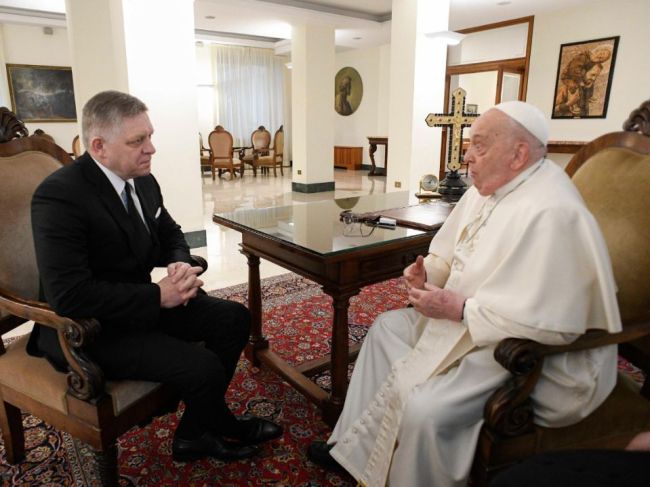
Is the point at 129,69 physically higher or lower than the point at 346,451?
higher

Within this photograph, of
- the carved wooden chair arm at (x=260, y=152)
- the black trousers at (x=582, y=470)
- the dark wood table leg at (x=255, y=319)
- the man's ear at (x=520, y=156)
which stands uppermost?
the man's ear at (x=520, y=156)

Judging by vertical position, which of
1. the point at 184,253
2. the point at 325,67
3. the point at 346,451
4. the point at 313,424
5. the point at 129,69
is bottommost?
the point at 313,424

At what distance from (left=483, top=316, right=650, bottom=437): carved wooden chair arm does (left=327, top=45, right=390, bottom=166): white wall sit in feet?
38.1

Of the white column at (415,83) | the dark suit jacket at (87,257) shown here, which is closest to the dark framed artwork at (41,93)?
the white column at (415,83)

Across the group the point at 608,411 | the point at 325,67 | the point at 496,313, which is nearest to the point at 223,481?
the point at 496,313

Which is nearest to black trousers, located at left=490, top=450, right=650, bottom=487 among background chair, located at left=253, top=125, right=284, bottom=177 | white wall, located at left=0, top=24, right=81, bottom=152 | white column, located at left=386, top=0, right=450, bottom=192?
white column, located at left=386, top=0, right=450, bottom=192

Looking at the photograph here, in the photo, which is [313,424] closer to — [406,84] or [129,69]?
[129,69]

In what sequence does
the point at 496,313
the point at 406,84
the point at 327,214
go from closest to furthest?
the point at 496,313 < the point at 327,214 < the point at 406,84

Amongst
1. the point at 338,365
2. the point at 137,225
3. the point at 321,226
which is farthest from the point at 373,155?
the point at 137,225

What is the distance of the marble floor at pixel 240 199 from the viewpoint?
425 cm

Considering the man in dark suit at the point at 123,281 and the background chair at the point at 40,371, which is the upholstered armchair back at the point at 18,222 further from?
the man in dark suit at the point at 123,281

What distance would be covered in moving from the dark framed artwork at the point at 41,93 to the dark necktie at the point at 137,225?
33.5 feet

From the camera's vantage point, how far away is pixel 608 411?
4.40 ft

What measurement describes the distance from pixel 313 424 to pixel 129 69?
384 cm
